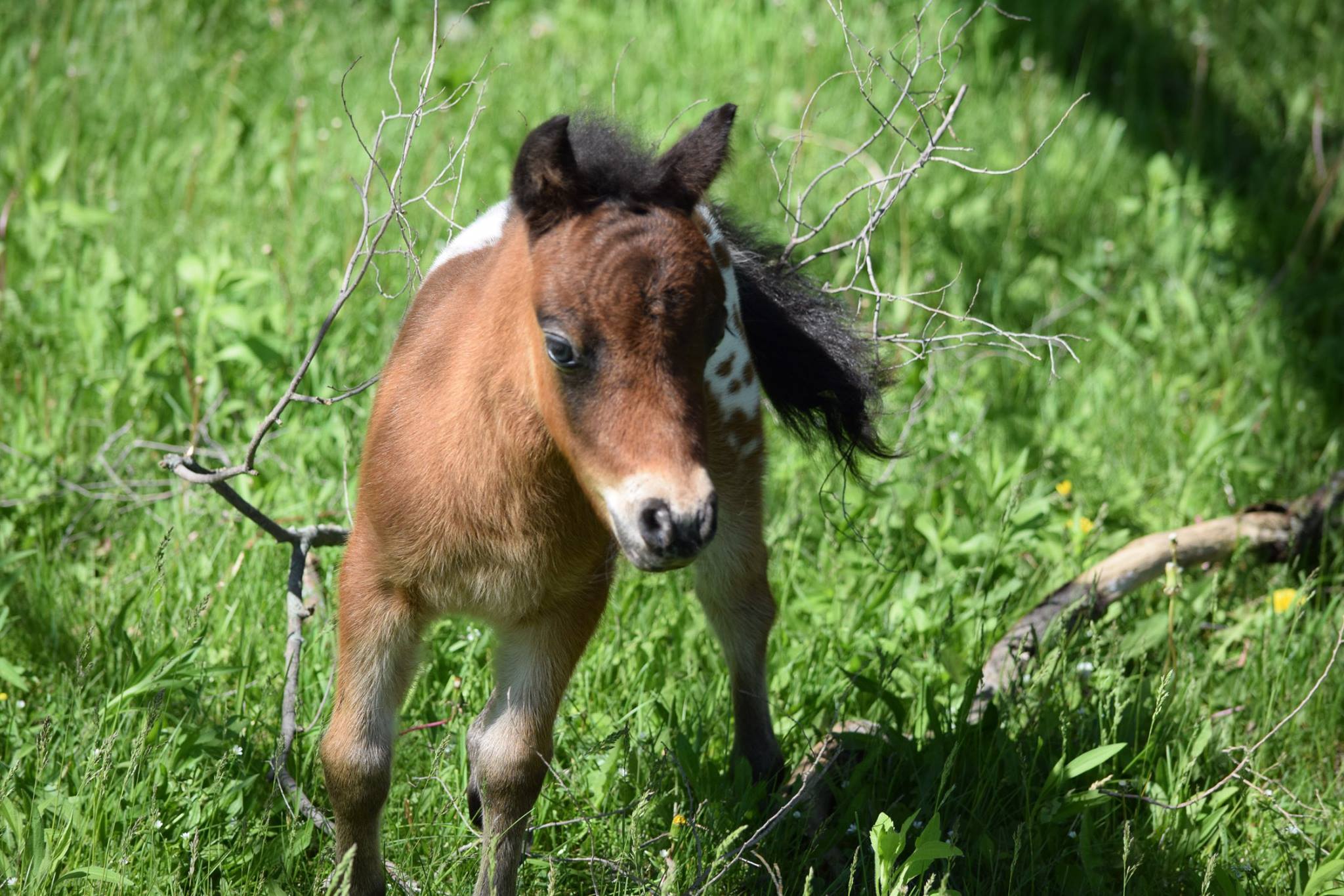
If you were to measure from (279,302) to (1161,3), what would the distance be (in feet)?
18.8

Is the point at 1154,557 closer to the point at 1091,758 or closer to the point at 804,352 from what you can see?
the point at 1091,758

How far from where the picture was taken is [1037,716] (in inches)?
136

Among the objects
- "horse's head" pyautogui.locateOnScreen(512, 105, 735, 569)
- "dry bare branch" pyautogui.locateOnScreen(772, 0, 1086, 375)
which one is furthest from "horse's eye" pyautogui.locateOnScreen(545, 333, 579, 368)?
"dry bare branch" pyautogui.locateOnScreen(772, 0, 1086, 375)

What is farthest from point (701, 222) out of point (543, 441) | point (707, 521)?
point (707, 521)

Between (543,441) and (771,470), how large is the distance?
2.08 meters

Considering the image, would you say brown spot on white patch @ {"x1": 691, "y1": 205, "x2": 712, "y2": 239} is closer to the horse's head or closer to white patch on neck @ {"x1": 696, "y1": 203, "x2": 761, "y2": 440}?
white patch on neck @ {"x1": 696, "y1": 203, "x2": 761, "y2": 440}

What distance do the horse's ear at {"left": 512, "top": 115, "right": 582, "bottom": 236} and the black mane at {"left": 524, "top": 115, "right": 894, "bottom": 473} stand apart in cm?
105

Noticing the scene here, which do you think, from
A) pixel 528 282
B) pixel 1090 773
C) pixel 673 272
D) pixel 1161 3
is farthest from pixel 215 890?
pixel 1161 3

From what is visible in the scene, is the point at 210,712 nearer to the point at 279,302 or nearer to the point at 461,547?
the point at 461,547

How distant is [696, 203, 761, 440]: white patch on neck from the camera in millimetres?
3193

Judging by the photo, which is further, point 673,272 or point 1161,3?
point 1161,3

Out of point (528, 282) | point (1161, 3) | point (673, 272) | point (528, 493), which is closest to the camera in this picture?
point (673, 272)

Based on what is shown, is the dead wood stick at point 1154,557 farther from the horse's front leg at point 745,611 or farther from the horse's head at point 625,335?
the horse's head at point 625,335

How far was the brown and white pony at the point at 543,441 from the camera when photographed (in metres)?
2.31
